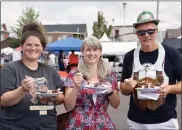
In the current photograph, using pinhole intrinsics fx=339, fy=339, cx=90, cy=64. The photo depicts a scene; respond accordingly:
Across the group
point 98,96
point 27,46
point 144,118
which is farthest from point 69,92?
point 144,118

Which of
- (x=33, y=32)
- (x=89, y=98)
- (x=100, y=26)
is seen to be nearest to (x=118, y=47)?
A: (x=89, y=98)

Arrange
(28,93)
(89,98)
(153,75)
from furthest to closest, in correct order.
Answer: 1. (89,98)
2. (153,75)
3. (28,93)

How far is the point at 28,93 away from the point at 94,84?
2.32 feet

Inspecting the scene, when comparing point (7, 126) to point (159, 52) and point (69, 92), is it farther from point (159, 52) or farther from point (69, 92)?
point (159, 52)

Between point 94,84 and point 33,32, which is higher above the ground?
point 33,32

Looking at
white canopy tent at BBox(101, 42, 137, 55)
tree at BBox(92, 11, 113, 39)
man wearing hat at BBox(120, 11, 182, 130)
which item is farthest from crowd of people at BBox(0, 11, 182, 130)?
tree at BBox(92, 11, 113, 39)

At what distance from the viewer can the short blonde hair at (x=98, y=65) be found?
3539 millimetres

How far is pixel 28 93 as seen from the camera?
3127 mm

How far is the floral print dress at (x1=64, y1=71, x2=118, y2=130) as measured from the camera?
351 cm

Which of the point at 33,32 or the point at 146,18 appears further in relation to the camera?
the point at 146,18

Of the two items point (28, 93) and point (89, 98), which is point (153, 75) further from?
point (28, 93)

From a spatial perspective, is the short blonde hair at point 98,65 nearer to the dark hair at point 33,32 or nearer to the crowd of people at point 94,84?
the crowd of people at point 94,84

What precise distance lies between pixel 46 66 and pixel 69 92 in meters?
0.35

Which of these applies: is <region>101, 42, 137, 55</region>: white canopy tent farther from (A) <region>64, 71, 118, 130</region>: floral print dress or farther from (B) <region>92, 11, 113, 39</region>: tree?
(B) <region>92, 11, 113, 39</region>: tree
